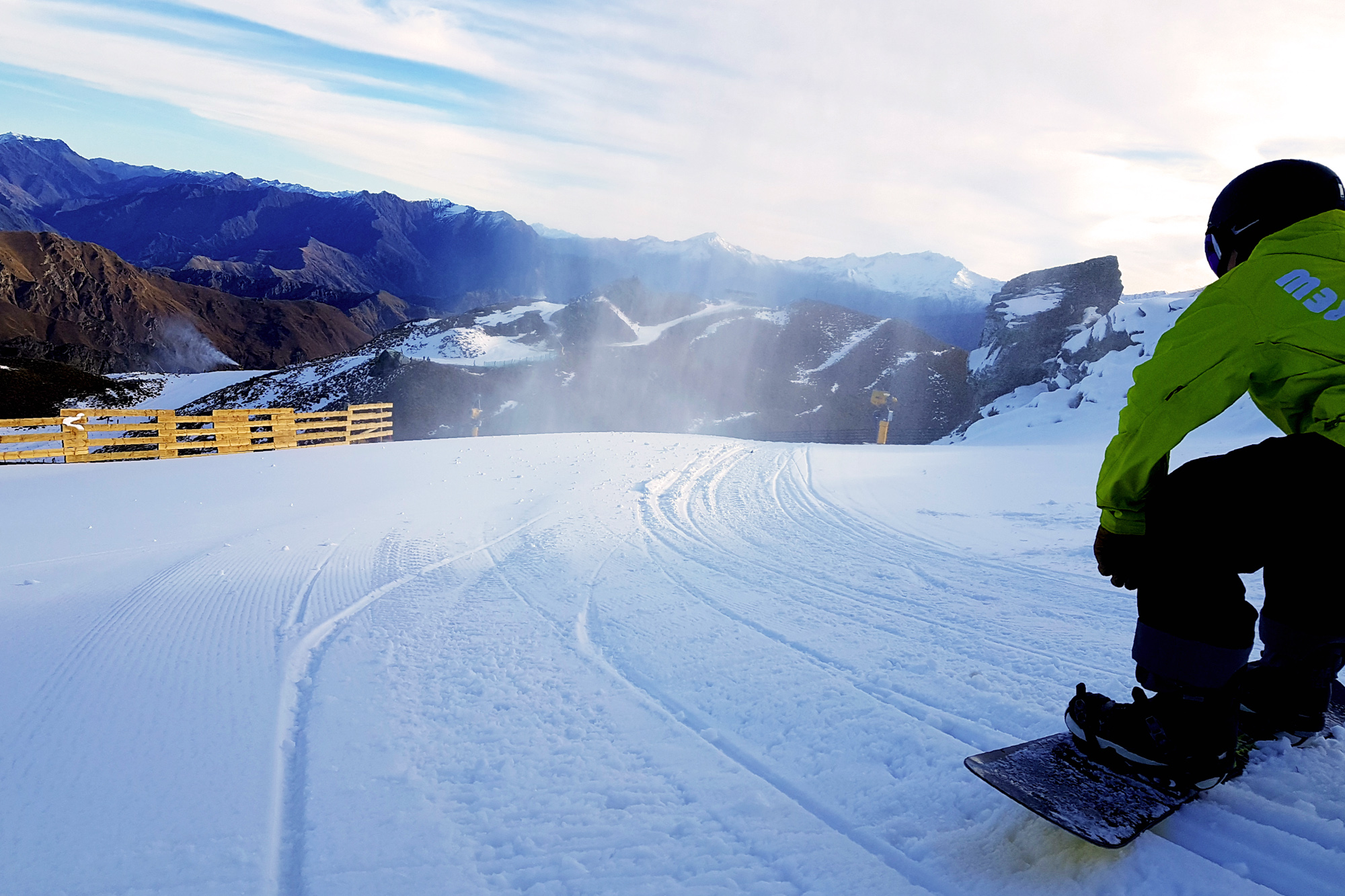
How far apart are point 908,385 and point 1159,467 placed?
74.0m

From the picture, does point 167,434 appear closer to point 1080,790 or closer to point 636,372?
point 1080,790

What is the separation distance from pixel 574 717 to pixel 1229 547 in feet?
7.55

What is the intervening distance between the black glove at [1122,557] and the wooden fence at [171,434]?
1602cm

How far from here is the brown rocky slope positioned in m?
96.6

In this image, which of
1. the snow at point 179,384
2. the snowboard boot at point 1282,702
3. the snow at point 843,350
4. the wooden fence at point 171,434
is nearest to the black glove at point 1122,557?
the snowboard boot at point 1282,702

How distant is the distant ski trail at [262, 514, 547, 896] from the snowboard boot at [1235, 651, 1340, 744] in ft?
9.46

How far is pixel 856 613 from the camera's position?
399cm

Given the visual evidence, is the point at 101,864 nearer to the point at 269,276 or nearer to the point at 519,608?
the point at 519,608

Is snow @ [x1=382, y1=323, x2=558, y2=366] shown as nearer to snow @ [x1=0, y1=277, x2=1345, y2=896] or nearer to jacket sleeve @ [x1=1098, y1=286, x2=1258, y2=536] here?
snow @ [x1=0, y1=277, x2=1345, y2=896]

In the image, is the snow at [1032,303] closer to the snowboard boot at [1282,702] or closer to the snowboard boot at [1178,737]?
the snowboard boot at [1282,702]

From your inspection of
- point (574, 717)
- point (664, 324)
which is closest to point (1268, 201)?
point (574, 717)

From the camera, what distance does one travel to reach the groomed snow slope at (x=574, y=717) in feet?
5.90

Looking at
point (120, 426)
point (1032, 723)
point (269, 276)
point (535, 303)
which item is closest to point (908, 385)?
point (535, 303)

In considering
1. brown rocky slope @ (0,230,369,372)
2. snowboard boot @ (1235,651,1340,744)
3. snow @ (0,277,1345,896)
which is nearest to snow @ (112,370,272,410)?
brown rocky slope @ (0,230,369,372)
